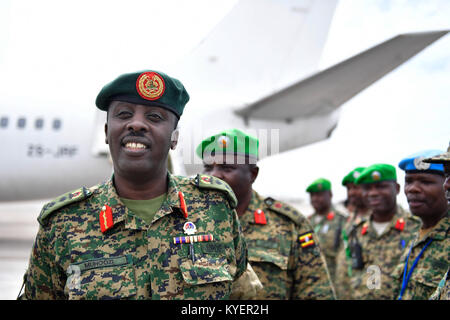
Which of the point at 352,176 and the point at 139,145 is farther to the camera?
the point at 352,176

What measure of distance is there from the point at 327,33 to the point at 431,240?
30.7 feet

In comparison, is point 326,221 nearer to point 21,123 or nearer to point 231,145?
point 231,145

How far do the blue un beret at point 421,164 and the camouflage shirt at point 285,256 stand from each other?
0.82 meters

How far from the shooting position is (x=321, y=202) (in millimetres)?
5738

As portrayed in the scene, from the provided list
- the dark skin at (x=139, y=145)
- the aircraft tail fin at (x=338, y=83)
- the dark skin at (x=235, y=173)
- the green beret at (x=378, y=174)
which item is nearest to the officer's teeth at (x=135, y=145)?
the dark skin at (x=139, y=145)

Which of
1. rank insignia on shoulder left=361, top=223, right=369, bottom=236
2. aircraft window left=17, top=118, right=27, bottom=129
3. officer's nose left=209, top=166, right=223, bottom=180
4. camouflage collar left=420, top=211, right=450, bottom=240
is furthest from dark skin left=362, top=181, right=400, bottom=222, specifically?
aircraft window left=17, top=118, right=27, bottom=129

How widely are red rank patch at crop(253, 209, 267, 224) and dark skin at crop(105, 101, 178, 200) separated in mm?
1023

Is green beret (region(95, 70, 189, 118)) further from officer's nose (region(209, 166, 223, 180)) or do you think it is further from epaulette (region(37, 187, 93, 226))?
officer's nose (region(209, 166, 223, 180))

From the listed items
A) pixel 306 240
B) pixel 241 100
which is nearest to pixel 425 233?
pixel 306 240

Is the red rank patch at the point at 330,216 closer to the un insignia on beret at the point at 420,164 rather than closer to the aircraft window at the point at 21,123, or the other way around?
the un insignia on beret at the point at 420,164

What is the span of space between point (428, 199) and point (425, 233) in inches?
8.1

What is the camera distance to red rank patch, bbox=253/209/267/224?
262 centimetres

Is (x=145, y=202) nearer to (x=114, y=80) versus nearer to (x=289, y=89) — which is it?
(x=114, y=80)

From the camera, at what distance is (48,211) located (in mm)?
1601
